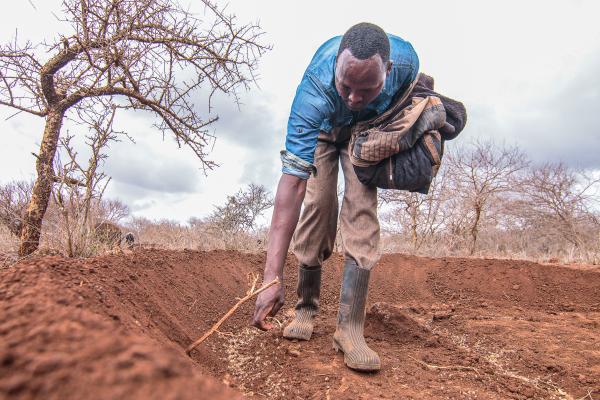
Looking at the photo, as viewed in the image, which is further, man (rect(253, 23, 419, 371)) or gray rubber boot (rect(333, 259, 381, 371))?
gray rubber boot (rect(333, 259, 381, 371))

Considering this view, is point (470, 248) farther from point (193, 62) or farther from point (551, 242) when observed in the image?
point (193, 62)

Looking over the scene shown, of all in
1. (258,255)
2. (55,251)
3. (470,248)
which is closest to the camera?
(55,251)

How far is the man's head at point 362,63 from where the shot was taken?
1.92 m

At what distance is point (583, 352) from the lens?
2.63 metres

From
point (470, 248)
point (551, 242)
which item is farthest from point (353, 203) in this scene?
point (551, 242)

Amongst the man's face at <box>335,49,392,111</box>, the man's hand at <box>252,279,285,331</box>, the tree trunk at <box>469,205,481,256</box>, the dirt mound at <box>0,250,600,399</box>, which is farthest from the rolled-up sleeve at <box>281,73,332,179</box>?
the tree trunk at <box>469,205,481,256</box>

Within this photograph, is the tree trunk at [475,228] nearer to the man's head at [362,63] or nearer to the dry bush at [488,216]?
the dry bush at [488,216]

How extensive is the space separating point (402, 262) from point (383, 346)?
12.2 feet

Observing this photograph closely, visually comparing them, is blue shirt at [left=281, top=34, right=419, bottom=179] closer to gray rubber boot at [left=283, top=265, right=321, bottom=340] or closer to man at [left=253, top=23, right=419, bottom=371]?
man at [left=253, top=23, right=419, bottom=371]

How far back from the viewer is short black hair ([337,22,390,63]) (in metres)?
1.92

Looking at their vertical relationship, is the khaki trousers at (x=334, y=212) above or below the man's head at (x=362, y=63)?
below

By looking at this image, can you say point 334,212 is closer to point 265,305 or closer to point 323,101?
point 323,101

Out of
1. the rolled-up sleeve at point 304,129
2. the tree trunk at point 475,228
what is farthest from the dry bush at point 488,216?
the rolled-up sleeve at point 304,129

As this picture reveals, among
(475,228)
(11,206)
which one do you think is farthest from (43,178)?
(475,228)
